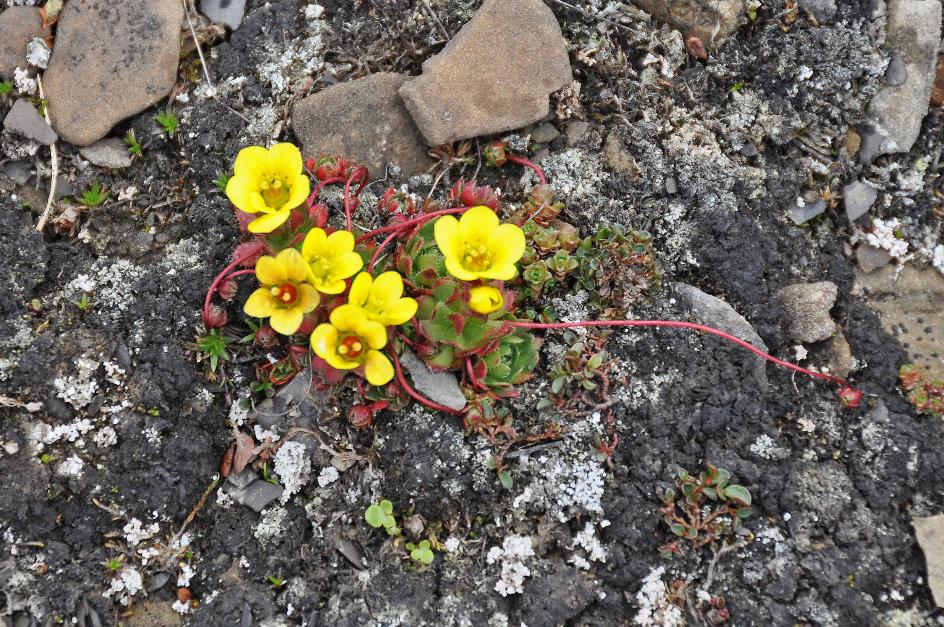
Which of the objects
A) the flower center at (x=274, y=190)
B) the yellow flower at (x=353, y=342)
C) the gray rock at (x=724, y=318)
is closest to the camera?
the yellow flower at (x=353, y=342)

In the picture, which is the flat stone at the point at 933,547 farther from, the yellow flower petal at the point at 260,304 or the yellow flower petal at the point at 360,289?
the yellow flower petal at the point at 260,304

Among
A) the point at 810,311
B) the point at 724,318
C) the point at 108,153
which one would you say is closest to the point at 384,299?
the point at 724,318

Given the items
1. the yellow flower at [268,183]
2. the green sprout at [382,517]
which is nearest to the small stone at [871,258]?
the green sprout at [382,517]

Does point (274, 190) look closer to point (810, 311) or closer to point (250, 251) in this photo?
point (250, 251)

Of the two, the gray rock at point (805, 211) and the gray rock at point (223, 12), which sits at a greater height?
the gray rock at point (223, 12)

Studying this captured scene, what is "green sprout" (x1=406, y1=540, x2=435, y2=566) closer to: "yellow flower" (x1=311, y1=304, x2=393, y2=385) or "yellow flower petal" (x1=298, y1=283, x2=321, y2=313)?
"yellow flower" (x1=311, y1=304, x2=393, y2=385)

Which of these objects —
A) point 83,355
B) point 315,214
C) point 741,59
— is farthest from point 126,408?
point 741,59

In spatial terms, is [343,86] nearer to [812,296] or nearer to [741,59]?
[741,59]
